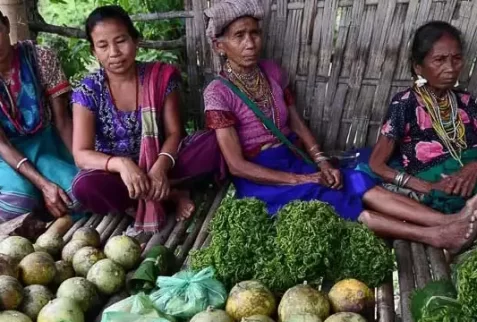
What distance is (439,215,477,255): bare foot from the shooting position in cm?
295

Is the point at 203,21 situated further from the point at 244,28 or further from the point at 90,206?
the point at 90,206

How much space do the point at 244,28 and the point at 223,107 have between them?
483mm

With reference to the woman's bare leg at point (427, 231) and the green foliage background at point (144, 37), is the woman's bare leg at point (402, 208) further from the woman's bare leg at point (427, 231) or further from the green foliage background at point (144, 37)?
the green foliage background at point (144, 37)

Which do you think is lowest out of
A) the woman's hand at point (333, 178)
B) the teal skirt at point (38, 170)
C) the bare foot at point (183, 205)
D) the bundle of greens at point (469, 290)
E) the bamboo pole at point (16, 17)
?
the bare foot at point (183, 205)

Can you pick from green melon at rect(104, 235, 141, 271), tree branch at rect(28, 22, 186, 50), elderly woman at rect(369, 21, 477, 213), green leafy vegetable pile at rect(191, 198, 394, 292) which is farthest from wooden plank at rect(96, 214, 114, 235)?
elderly woman at rect(369, 21, 477, 213)

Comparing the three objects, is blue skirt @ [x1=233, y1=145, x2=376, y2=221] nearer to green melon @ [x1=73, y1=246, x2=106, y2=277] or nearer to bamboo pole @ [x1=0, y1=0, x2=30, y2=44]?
green melon @ [x1=73, y1=246, x2=106, y2=277]

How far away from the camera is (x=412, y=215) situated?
3.23 meters

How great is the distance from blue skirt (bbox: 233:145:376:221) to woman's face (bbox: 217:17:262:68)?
23.1 inches

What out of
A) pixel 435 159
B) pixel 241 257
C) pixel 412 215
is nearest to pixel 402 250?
pixel 412 215

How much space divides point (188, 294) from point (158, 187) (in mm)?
1047

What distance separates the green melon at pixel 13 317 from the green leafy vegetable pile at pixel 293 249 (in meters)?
0.74

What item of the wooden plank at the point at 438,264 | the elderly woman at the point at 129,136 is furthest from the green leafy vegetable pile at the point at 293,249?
the elderly woman at the point at 129,136

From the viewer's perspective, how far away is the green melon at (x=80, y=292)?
98.0 inches

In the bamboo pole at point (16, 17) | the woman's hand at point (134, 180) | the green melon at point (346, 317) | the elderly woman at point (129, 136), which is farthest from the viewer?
the bamboo pole at point (16, 17)
